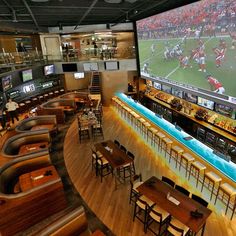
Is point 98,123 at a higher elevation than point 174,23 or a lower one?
lower

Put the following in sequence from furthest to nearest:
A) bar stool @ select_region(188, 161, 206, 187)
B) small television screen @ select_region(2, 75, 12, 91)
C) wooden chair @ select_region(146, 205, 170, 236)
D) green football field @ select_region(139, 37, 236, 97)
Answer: small television screen @ select_region(2, 75, 12, 91), green football field @ select_region(139, 37, 236, 97), bar stool @ select_region(188, 161, 206, 187), wooden chair @ select_region(146, 205, 170, 236)

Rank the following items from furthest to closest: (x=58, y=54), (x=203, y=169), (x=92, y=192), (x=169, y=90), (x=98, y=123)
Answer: (x=58, y=54)
(x=169, y=90)
(x=98, y=123)
(x=92, y=192)
(x=203, y=169)

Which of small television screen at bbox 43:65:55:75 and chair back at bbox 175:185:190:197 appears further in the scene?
small television screen at bbox 43:65:55:75

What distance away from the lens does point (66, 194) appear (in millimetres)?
6094

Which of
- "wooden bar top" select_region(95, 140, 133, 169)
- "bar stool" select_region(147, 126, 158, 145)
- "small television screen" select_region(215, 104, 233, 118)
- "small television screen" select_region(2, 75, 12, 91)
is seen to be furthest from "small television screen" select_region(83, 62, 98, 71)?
"small television screen" select_region(215, 104, 233, 118)

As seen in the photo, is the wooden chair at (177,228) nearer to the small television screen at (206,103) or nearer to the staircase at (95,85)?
the small television screen at (206,103)

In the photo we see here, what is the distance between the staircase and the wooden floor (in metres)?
5.88

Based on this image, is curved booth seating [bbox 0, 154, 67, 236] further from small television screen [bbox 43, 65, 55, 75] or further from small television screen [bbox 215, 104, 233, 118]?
small television screen [bbox 43, 65, 55, 75]

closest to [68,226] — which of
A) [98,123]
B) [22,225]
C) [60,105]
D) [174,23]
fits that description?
[22,225]

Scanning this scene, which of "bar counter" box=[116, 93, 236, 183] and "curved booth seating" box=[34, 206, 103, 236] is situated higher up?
"bar counter" box=[116, 93, 236, 183]

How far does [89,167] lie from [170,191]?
11.4 feet

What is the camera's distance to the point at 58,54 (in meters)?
17.9

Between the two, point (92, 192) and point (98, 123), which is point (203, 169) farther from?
point (98, 123)

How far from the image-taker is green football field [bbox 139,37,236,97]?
21.4ft
